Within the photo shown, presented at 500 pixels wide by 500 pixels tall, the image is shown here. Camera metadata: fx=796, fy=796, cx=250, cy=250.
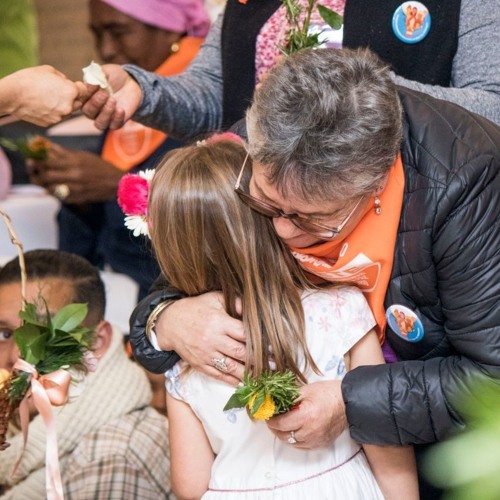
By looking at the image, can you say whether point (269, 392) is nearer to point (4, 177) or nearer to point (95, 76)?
point (95, 76)

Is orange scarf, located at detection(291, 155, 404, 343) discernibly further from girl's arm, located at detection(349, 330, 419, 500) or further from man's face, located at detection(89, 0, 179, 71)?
man's face, located at detection(89, 0, 179, 71)

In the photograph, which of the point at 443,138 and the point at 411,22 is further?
the point at 411,22

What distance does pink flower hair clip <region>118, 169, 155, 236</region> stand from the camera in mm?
1560

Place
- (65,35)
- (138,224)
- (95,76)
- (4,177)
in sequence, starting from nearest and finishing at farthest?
1. (138,224)
2. (95,76)
3. (4,177)
4. (65,35)

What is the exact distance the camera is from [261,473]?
1563 millimetres

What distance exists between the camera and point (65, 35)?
4.70 meters

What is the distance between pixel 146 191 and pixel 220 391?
423 millimetres

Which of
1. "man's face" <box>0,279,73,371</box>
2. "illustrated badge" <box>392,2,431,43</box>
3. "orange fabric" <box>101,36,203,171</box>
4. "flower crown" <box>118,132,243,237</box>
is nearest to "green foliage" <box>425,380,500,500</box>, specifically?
"flower crown" <box>118,132,243,237</box>

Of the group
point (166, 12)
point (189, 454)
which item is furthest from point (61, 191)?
point (189, 454)

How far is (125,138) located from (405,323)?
1.84 meters

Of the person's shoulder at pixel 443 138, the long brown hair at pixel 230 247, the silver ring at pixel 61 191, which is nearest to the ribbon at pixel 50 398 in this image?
the long brown hair at pixel 230 247

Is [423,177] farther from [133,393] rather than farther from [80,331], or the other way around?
[133,393]

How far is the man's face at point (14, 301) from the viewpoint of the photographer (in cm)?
206

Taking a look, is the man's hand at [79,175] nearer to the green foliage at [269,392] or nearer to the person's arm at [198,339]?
the person's arm at [198,339]
